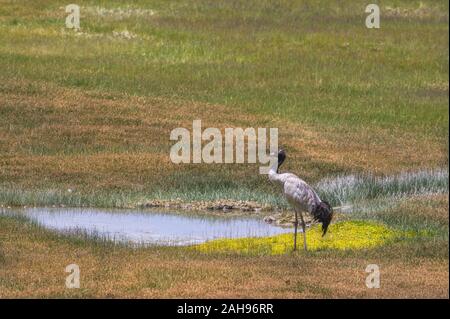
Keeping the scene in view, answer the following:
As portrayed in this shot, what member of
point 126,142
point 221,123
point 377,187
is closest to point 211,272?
point 377,187

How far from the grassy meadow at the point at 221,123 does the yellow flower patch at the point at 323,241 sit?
0.62 metres

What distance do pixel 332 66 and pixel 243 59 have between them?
4.16 metres

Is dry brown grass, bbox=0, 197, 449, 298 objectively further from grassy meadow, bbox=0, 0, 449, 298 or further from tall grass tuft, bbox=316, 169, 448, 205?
tall grass tuft, bbox=316, 169, 448, 205

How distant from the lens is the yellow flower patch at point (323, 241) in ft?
77.8

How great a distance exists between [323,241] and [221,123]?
613 inches

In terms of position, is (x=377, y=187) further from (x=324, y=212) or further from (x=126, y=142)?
(x=126, y=142)

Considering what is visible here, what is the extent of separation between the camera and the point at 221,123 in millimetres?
39719

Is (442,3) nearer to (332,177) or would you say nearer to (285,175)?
(332,177)

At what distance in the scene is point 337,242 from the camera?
24297mm

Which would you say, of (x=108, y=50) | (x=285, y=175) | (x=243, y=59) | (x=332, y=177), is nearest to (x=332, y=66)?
(x=243, y=59)

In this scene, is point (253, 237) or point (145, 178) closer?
point (253, 237)

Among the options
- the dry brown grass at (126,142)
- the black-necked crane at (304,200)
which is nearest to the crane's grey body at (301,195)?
the black-necked crane at (304,200)

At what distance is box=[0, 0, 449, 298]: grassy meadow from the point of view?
2041 cm
